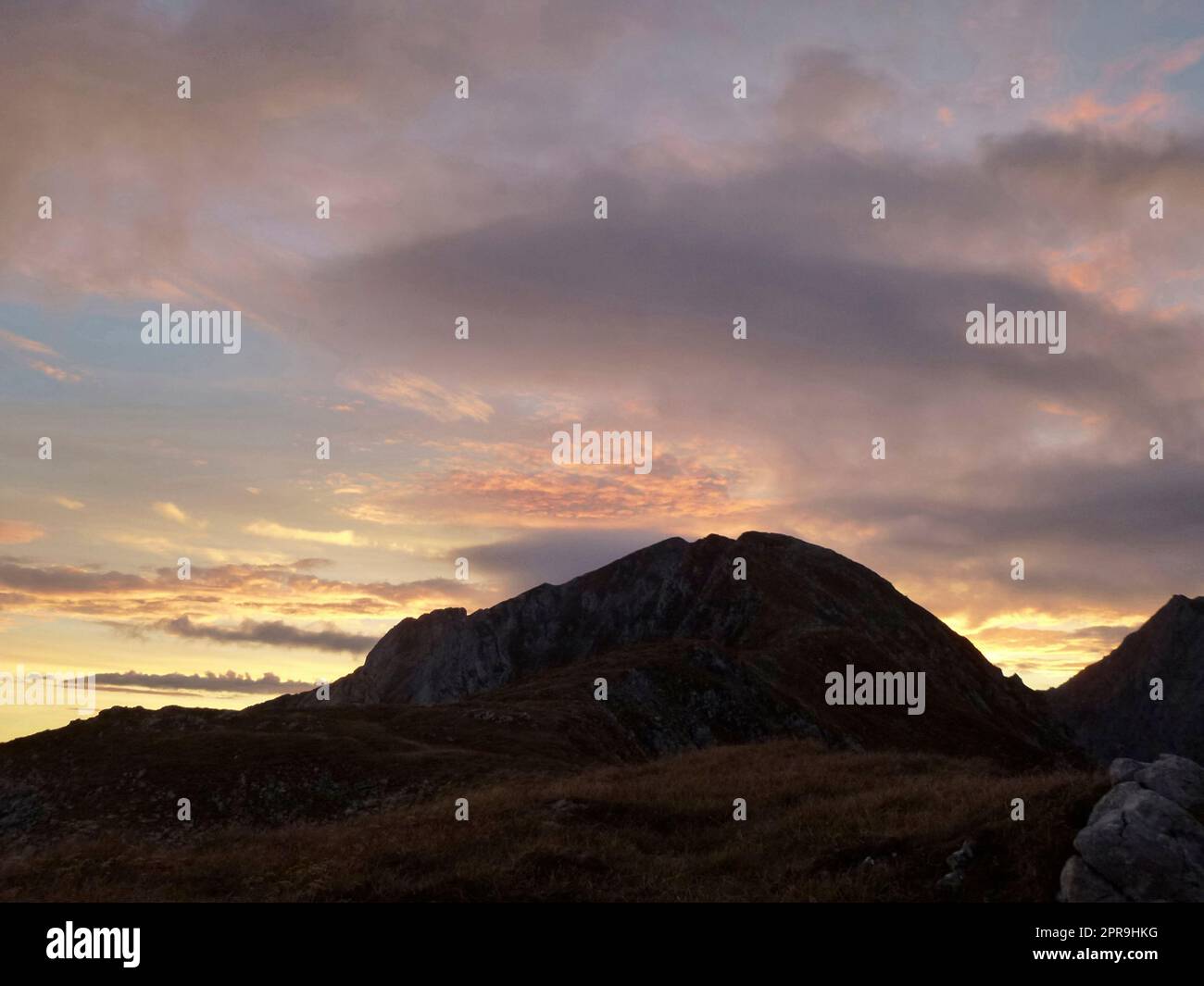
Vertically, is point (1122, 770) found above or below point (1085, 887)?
above

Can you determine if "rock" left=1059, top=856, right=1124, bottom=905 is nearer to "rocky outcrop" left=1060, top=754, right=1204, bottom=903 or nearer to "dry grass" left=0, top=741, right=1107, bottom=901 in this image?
"rocky outcrop" left=1060, top=754, right=1204, bottom=903

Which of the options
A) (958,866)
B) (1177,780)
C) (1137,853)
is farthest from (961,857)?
(1177,780)

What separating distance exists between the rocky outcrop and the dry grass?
649 millimetres

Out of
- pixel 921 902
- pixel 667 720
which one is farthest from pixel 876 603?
pixel 921 902

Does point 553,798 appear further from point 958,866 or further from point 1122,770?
point 1122,770

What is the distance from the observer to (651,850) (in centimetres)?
2158

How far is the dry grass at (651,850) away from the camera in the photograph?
58.1 feet

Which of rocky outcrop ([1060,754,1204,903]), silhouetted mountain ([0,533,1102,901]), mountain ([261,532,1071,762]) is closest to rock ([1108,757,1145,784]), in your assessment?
silhouetted mountain ([0,533,1102,901])

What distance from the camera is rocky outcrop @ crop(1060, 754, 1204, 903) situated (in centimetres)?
1546

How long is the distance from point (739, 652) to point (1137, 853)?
68.8 m

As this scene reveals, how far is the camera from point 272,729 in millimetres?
45375

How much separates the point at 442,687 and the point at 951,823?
379ft
